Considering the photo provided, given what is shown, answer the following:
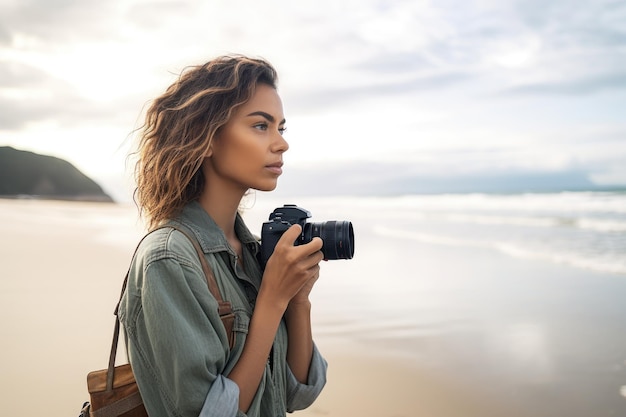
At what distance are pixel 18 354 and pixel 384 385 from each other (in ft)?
8.77

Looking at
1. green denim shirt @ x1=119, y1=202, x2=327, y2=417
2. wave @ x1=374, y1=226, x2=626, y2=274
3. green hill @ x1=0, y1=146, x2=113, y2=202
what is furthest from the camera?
green hill @ x1=0, y1=146, x2=113, y2=202

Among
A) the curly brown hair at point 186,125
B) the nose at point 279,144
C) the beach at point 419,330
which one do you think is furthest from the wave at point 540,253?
the curly brown hair at point 186,125

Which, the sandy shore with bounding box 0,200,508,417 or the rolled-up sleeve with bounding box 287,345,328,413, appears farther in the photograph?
the sandy shore with bounding box 0,200,508,417

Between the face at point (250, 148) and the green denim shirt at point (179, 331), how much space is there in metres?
0.19

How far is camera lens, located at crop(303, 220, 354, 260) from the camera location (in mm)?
1579

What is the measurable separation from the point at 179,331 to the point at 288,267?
337 mm

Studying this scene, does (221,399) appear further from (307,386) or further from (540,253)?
(540,253)

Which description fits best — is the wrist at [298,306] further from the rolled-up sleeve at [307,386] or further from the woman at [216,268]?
the rolled-up sleeve at [307,386]

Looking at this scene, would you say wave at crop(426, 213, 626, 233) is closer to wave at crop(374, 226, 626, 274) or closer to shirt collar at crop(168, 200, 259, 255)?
wave at crop(374, 226, 626, 274)

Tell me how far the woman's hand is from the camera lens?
0.21ft

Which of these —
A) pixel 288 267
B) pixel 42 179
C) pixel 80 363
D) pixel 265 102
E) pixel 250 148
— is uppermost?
pixel 42 179

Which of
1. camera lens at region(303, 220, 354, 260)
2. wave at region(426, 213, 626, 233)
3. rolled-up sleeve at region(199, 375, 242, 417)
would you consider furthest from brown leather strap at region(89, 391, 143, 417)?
wave at region(426, 213, 626, 233)

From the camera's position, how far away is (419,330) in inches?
193

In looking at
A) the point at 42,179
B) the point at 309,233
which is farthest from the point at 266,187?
the point at 42,179
